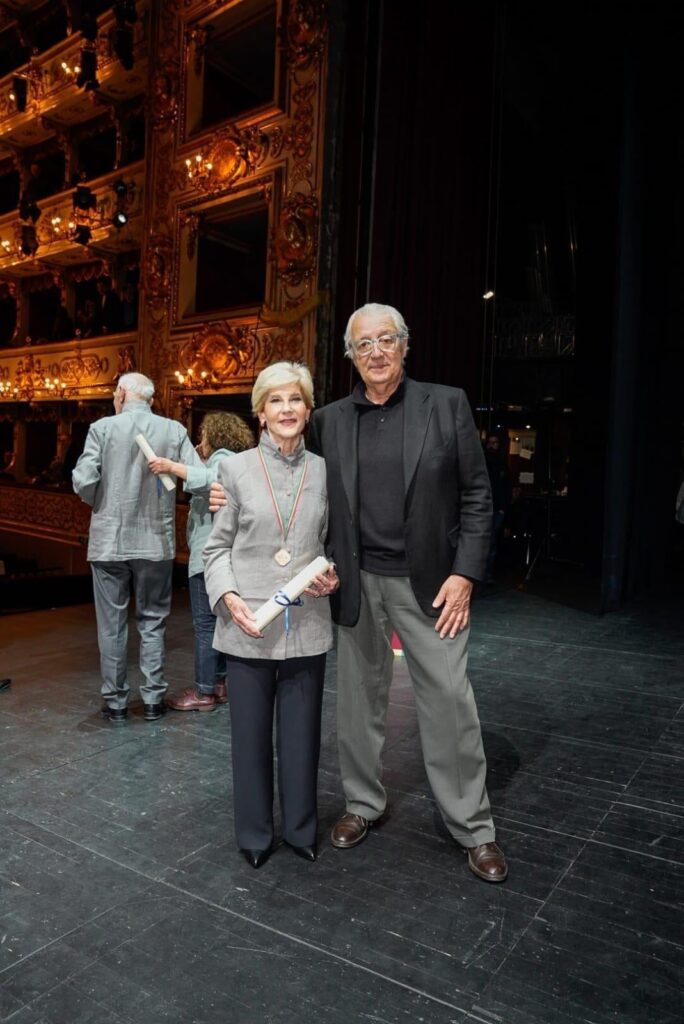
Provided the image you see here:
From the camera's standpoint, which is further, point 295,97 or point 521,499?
point 521,499

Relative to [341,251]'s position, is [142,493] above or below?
below

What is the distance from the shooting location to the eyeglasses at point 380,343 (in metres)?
1.91

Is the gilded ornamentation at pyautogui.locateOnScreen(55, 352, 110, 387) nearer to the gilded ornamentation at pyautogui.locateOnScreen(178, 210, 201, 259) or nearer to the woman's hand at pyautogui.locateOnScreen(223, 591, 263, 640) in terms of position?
the gilded ornamentation at pyautogui.locateOnScreen(178, 210, 201, 259)

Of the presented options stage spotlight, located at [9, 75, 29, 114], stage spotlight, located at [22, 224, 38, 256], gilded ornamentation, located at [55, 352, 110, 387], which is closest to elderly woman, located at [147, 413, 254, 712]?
gilded ornamentation, located at [55, 352, 110, 387]

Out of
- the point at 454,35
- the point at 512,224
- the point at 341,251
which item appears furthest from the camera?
the point at 512,224

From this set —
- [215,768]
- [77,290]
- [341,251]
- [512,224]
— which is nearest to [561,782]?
[215,768]

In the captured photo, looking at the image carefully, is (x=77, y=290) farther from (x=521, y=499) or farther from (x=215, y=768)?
(x=215, y=768)

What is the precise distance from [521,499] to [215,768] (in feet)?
25.3

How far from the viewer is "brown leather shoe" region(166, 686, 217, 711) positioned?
327 cm

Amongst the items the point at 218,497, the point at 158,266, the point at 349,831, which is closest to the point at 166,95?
the point at 158,266

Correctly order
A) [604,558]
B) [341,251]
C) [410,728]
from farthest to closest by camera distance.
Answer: [341,251]
[604,558]
[410,728]

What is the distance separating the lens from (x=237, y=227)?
10102 mm

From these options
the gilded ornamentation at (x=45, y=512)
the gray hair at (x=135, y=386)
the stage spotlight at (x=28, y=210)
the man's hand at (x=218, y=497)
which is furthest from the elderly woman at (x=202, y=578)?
the stage spotlight at (x=28, y=210)

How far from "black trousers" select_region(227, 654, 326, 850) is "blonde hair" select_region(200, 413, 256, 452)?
54.7 inches
